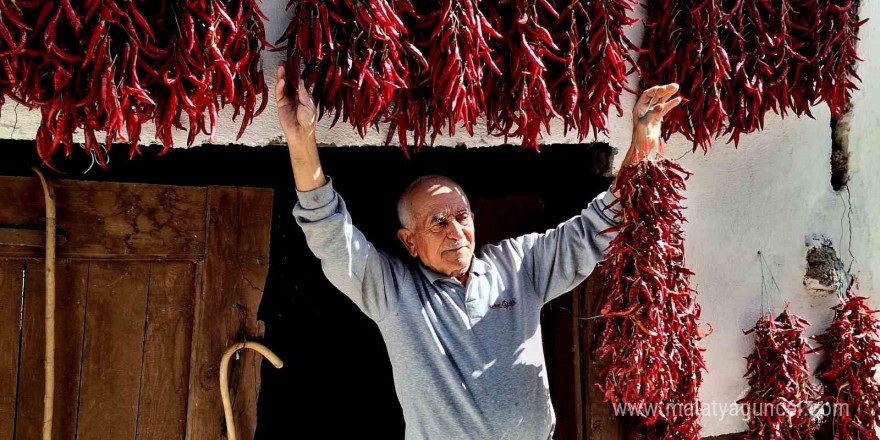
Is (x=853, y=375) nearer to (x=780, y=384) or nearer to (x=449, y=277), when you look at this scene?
(x=780, y=384)

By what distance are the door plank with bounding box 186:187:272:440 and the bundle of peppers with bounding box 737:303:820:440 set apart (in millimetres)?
1852

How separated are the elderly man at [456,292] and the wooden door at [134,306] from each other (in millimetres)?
507

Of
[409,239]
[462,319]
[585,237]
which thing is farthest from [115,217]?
[585,237]

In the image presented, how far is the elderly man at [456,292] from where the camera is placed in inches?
77.5

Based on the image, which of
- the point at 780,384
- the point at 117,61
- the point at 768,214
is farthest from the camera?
the point at 768,214

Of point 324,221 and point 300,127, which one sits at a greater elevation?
point 300,127

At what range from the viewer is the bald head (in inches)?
89.4

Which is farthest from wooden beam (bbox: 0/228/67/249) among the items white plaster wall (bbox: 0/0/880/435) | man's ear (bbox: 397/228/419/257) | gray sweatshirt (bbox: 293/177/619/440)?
white plaster wall (bbox: 0/0/880/435)

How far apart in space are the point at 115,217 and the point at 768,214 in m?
2.45

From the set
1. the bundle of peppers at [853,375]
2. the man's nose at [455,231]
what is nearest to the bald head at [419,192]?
the man's nose at [455,231]

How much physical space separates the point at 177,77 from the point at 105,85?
0.56ft

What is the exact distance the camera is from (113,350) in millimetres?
2197

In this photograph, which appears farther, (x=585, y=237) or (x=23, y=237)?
A: (x=585, y=237)

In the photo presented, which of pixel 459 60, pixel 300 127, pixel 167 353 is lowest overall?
pixel 167 353
